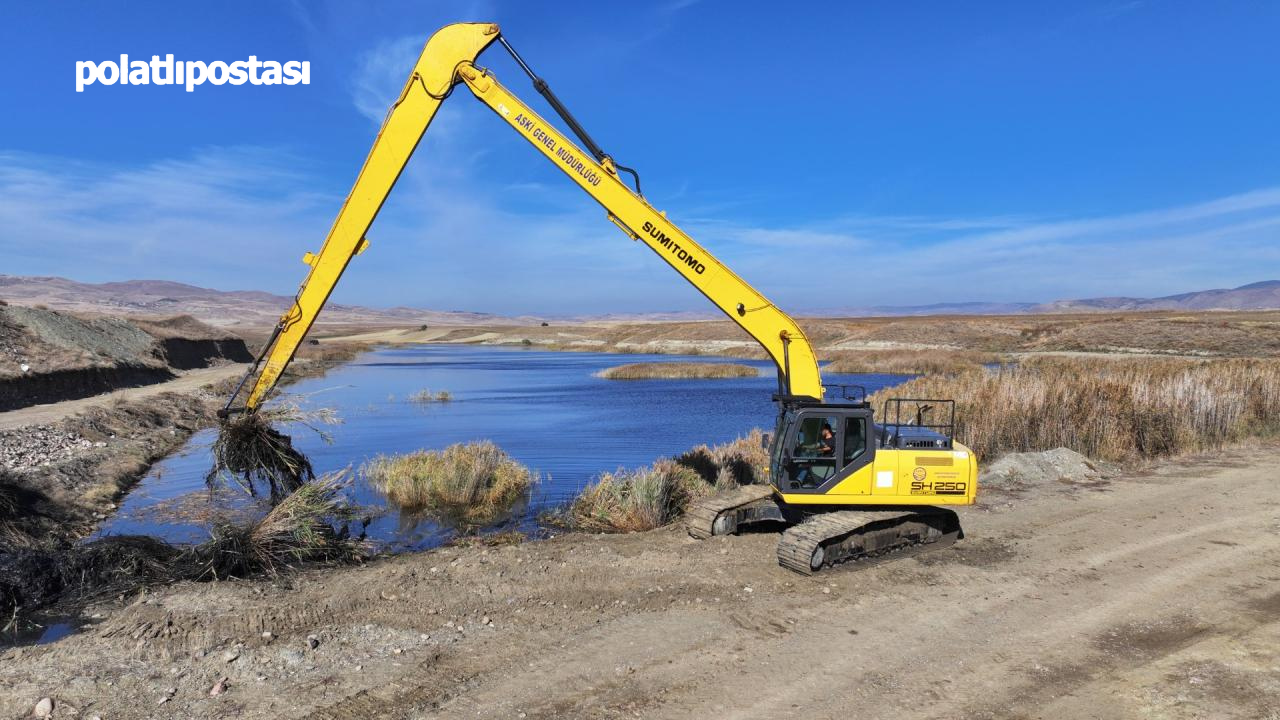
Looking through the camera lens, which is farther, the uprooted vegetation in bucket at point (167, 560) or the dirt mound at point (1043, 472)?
the dirt mound at point (1043, 472)

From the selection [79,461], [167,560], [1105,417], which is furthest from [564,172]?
[1105,417]

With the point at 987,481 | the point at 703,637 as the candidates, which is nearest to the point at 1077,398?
the point at 987,481

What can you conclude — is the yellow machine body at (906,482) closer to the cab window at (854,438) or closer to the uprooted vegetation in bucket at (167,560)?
the cab window at (854,438)

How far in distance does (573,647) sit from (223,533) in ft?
16.7

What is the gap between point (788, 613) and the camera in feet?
27.9

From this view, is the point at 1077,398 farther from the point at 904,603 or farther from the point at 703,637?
the point at 703,637

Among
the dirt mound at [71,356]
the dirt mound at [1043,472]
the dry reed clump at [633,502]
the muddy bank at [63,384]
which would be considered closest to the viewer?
the dry reed clump at [633,502]

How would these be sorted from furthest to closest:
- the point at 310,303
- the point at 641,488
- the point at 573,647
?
the point at 641,488 → the point at 310,303 → the point at 573,647

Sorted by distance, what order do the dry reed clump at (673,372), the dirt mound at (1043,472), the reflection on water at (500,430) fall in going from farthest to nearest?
the dry reed clump at (673,372)
the dirt mound at (1043,472)
the reflection on water at (500,430)

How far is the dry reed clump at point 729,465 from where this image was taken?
608 inches

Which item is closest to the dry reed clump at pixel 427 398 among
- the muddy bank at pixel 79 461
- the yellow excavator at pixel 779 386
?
the muddy bank at pixel 79 461

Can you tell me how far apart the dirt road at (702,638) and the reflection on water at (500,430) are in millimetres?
4223

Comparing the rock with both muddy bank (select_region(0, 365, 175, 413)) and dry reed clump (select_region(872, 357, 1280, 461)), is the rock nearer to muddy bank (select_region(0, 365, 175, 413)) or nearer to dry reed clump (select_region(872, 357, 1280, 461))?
dry reed clump (select_region(872, 357, 1280, 461))

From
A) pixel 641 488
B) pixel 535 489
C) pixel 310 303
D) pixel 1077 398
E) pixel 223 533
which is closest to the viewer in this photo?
pixel 223 533
